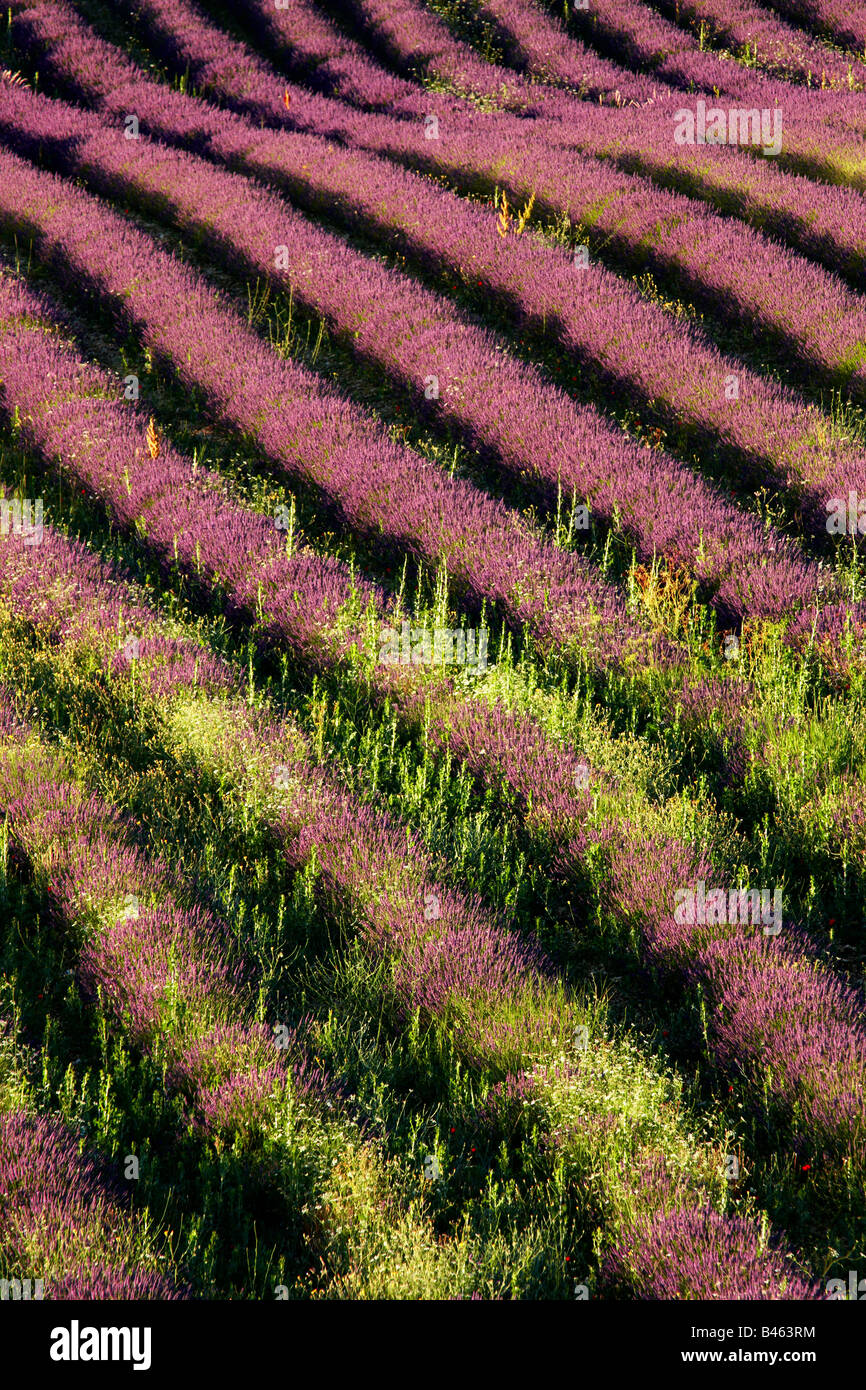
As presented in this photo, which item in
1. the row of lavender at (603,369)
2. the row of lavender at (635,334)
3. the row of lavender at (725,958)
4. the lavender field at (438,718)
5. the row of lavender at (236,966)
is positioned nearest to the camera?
the row of lavender at (236,966)

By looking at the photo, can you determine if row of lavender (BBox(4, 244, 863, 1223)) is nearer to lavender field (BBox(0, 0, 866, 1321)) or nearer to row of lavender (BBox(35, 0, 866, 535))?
lavender field (BBox(0, 0, 866, 1321))

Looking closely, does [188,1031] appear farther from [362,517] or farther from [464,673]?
[362,517]

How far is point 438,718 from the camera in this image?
5.36m

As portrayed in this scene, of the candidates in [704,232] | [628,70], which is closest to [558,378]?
[704,232]

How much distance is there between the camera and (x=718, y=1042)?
12.2ft

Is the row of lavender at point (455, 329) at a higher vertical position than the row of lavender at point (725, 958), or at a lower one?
higher

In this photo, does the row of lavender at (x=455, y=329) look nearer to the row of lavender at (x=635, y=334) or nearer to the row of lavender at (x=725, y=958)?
the row of lavender at (x=635, y=334)

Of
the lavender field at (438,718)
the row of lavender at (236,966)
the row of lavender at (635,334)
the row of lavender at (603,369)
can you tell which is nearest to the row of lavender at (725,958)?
the lavender field at (438,718)

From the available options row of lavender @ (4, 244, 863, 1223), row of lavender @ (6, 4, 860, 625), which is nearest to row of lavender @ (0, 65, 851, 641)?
row of lavender @ (6, 4, 860, 625)

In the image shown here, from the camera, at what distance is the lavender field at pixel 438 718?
10.8 ft

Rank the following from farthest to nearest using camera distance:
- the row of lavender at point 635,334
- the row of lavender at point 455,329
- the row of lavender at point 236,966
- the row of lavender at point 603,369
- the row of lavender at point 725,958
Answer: the row of lavender at point 635,334 → the row of lavender at point 603,369 → the row of lavender at point 455,329 → the row of lavender at point 725,958 → the row of lavender at point 236,966

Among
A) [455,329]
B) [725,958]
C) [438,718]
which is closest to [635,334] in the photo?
[455,329]

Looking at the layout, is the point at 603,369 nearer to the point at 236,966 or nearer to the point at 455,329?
the point at 455,329

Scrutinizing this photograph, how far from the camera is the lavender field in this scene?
10.8 feet
